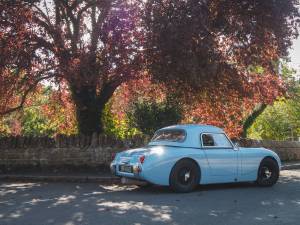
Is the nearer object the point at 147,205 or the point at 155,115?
the point at 147,205

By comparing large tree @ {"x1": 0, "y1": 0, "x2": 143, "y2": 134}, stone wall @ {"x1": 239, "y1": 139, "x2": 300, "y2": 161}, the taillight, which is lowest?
the taillight

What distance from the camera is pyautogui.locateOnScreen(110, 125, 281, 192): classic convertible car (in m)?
10.4

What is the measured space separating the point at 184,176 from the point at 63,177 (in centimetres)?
469

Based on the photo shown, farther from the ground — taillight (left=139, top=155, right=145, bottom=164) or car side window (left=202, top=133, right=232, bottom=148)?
car side window (left=202, top=133, right=232, bottom=148)

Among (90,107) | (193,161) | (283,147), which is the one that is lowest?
(193,161)

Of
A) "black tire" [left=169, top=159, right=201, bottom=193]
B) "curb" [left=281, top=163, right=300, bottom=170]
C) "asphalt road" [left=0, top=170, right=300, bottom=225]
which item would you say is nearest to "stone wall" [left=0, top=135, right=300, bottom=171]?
"asphalt road" [left=0, top=170, right=300, bottom=225]

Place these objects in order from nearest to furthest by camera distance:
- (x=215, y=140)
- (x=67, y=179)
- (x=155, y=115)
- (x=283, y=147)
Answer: (x=215, y=140) < (x=67, y=179) < (x=155, y=115) < (x=283, y=147)

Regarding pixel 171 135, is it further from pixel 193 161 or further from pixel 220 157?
pixel 220 157

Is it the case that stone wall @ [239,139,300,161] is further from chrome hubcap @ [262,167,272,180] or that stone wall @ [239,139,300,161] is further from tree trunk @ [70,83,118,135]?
chrome hubcap @ [262,167,272,180]

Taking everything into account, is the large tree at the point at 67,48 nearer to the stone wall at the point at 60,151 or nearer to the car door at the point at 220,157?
the stone wall at the point at 60,151

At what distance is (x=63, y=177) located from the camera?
14.0 m

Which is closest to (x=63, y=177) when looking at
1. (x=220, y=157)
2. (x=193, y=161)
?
(x=193, y=161)

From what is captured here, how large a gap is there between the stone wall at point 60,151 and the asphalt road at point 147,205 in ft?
10.7

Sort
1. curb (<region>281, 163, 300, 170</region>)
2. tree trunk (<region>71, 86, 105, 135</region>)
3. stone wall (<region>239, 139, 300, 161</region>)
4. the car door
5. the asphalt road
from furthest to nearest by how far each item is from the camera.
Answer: stone wall (<region>239, 139, 300, 161</region>) < curb (<region>281, 163, 300, 170</region>) < tree trunk (<region>71, 86, 105, 135</region>) < the car door < the asphalt road
